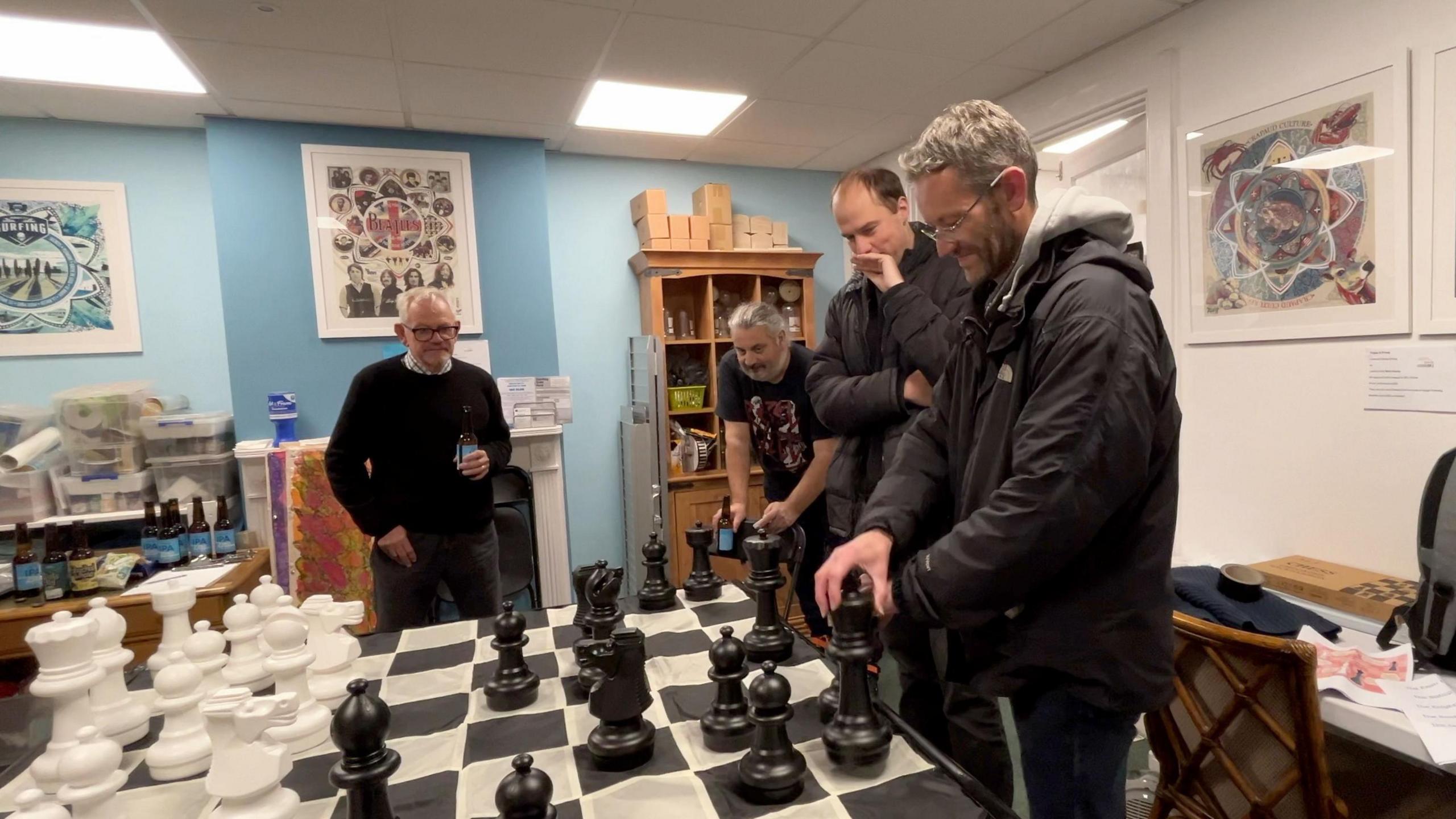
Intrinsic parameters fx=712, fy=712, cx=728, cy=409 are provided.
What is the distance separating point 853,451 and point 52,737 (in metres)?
1.59

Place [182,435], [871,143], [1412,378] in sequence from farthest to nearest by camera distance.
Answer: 1. [871,143]
2. [182,435]
3. [1412,378]

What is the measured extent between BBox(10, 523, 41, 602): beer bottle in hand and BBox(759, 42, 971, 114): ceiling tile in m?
3.26

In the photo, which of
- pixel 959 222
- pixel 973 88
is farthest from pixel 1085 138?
pixel 959 222

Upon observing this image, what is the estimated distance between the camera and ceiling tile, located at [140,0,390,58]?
2.22m

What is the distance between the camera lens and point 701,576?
1.68 meters

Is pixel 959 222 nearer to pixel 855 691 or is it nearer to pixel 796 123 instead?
pixel 855 691

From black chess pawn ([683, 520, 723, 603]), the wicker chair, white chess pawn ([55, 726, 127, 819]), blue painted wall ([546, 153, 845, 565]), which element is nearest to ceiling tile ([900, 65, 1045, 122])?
blue painted wall ([546, 153, 845, 565])

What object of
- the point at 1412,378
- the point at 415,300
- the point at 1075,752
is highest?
the point at 415,300

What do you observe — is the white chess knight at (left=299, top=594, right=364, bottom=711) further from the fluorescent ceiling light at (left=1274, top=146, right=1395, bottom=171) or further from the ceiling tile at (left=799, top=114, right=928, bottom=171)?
the ceiling tile at (left=799, top=114, right=928, bottom=171)

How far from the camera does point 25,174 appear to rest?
3.13 m

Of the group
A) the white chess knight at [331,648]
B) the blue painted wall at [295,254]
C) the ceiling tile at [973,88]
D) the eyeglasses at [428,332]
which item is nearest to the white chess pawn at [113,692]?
the white chess knight at [331,648]

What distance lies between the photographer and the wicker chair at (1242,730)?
1231 mm

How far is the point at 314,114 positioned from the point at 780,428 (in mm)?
2528

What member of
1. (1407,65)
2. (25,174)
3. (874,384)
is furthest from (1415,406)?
(25,174)
